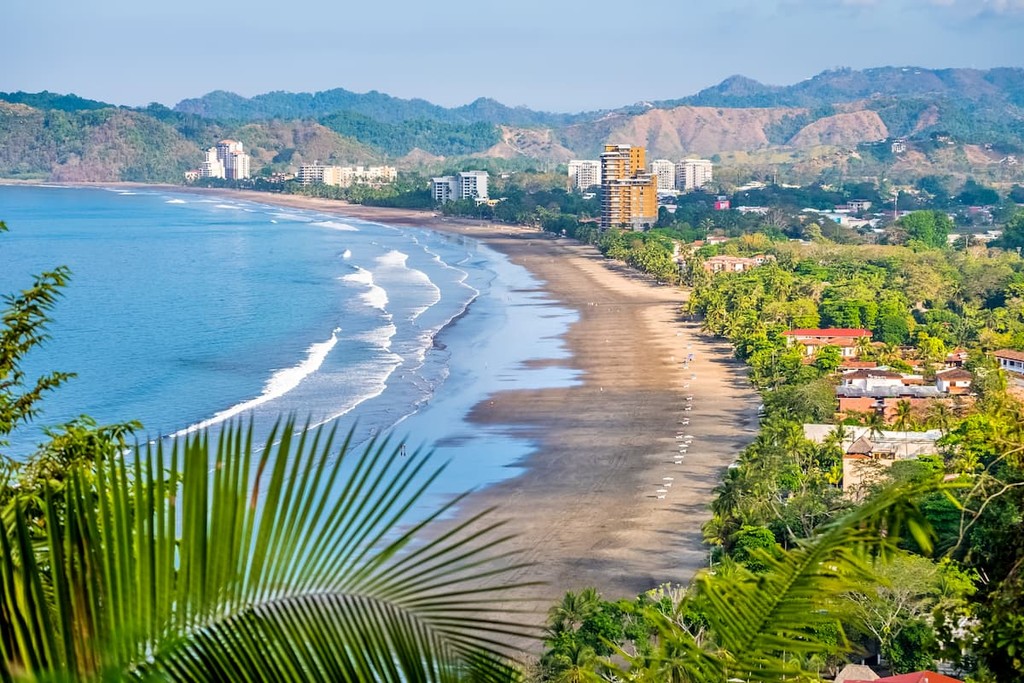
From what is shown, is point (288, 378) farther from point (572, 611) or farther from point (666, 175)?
point (666, 175)

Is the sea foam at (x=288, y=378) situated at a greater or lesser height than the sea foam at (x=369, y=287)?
greater

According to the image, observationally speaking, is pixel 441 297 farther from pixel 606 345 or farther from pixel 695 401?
pixel 695 401

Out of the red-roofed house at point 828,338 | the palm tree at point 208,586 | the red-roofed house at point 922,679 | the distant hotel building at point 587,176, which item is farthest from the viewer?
the distant hotel building at point 587,176

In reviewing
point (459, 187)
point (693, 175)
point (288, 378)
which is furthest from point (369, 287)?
→ point (693, 175)

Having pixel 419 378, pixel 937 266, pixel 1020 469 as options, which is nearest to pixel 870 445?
pixel 419 378

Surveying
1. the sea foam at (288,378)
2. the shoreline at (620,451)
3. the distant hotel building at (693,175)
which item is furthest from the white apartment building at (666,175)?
the sea foam at (288,378)

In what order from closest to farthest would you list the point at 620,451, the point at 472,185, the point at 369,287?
1. the point at 620,451
2. the point at 369,287
3. the point at 472,185

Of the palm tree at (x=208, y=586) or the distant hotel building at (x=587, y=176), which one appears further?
the distant hotel building at (x=587, y=176)

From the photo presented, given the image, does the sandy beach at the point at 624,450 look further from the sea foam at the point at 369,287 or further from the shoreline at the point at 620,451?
the sea foam at the point at 369,287
